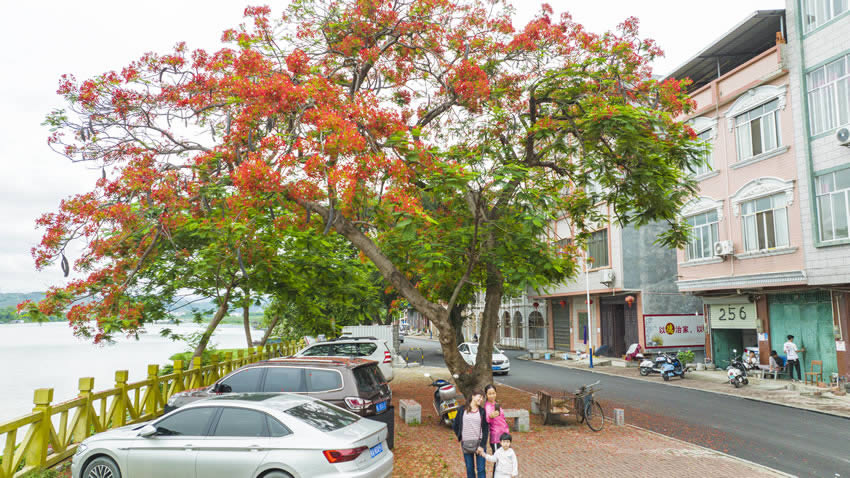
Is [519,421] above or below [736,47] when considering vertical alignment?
below

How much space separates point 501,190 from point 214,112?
7.34 m

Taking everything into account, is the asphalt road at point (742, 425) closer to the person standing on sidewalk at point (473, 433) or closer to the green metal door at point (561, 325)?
the person standing on sidewalk at point (473, 433)

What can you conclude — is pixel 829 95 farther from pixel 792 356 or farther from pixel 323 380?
pixel 323 380

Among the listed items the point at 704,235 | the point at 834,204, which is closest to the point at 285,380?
the point at 834,204

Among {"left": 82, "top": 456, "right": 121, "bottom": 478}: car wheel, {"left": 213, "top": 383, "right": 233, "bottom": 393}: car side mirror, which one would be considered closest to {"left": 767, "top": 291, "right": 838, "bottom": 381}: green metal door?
{"left": 213, "top": 383, "right": 233, "bottom": 393}: car side mirror

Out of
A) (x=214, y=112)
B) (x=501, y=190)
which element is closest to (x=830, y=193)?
(x=501, y=190)

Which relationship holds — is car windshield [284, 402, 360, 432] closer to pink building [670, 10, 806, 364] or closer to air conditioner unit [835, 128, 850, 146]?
air conditioner unit [835, 128, 850, 146]

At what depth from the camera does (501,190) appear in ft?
36.6

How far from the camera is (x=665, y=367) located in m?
22.7

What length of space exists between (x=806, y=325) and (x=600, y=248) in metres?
14.9

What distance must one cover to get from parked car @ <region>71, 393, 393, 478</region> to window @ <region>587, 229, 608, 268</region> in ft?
95.2

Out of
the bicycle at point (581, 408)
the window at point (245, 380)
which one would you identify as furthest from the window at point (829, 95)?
the window at point (245, 380)

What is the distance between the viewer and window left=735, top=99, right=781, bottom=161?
20656 mm

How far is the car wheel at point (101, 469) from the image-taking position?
6.99 meters
